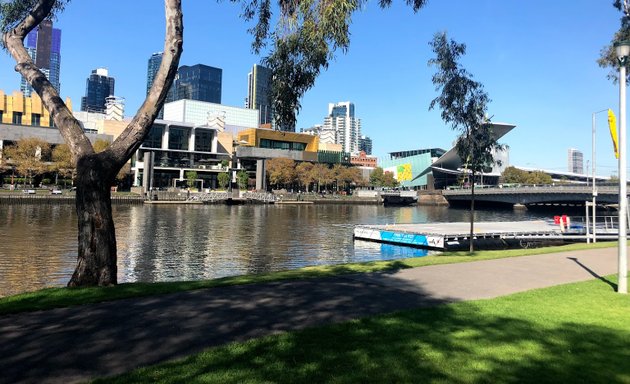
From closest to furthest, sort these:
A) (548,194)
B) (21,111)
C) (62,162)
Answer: (62,162), (548,194), (21,111)

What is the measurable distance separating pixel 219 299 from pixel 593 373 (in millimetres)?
6806

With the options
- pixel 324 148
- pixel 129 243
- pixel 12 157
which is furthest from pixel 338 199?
pixel 129 243

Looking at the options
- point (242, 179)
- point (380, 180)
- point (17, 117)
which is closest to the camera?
point (17, 117)

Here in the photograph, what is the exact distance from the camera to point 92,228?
11.8 metres

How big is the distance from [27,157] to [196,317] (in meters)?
98.9

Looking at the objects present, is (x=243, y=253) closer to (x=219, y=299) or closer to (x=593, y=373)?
(x=219, y=299)

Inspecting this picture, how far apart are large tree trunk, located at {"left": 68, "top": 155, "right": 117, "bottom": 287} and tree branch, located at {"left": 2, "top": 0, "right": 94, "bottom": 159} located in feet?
2.29

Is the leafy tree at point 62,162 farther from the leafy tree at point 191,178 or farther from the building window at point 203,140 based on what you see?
the building window at point 203,140

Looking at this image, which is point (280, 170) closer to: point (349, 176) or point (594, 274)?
point (349, 176)

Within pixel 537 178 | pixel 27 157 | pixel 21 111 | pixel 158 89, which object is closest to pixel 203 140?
pixel 21 111

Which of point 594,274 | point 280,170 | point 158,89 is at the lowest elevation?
point 594,274

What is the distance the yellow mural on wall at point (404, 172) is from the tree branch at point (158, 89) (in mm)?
180273

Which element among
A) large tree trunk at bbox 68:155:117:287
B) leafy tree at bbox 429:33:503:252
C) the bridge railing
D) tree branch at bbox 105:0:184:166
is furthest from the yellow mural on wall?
large tree trunk at bbox 68:155:117:287

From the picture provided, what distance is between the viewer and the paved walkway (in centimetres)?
607
